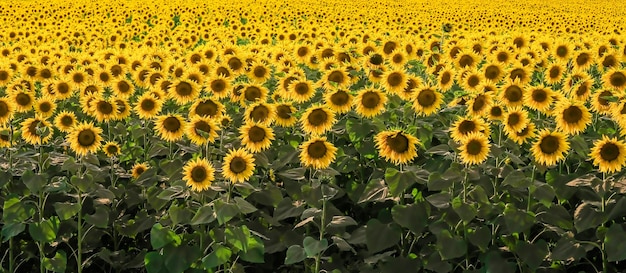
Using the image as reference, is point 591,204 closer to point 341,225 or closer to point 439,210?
point 439,210

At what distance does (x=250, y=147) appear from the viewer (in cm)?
488

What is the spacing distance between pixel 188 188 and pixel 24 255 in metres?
1.56

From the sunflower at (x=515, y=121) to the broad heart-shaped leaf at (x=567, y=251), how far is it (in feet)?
2.62

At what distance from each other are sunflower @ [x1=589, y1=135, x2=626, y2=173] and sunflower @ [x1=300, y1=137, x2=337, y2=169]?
157 centimetres

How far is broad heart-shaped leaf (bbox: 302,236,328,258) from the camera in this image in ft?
14.0

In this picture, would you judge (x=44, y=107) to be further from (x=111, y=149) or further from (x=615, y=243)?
(x=615, y=243)

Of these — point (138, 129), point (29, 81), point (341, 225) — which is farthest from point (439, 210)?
point (29, 81)

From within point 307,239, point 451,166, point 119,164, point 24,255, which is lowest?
point 24,255

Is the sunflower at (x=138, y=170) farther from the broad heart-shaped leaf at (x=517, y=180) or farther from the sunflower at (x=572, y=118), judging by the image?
the sunflower at (x=572, y=118)

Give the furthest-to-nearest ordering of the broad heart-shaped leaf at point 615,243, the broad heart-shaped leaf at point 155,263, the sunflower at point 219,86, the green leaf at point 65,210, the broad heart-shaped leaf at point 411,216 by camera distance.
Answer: the sunflower at point 219,86 < the green leaf at point 65,210 < the broad heart-shaped leaf at point 155,263 < the broad heart-shaped leaf at point 411,216 < the broad heart-shaped leaf at point 615,243

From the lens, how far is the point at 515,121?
4.85 meters

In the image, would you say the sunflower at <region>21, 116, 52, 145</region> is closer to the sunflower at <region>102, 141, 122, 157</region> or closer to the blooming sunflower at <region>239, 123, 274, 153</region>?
the sunflower at <region>102, 141, 122, 157</region>

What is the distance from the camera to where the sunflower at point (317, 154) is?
461cm

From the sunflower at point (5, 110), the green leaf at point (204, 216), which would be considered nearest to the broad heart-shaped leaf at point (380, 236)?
the green leaf at point (204, 216)
